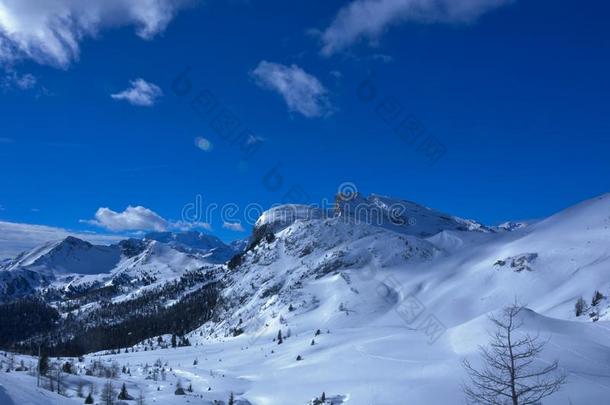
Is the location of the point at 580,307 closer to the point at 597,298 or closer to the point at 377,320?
the point at 597,298

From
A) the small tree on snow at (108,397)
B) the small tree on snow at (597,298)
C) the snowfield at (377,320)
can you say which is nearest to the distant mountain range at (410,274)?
the snowfield at (377,320)

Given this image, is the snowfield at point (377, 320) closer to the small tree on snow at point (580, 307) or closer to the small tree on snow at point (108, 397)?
the small tree on snow at point (580, 307)

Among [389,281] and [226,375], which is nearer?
[226,375]

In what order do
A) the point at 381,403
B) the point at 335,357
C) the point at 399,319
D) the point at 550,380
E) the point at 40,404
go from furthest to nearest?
the point at 399,319
the point at 335,357
the point at 381,403
the point at 550,380
the point at 40,404

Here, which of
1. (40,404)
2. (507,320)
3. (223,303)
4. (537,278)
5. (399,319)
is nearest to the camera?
(40,404)

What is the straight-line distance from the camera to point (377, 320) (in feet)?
384

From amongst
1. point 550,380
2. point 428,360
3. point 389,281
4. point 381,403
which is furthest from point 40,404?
point 389,281

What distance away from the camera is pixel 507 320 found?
1516 inches

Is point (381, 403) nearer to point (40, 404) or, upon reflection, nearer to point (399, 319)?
point (40, 404)

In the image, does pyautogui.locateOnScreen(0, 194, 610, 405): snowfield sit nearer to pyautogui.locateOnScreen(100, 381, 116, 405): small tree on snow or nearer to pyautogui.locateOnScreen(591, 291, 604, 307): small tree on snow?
pyautogui.locateOnScreen(591, 291, 604, 307): small tree on snow

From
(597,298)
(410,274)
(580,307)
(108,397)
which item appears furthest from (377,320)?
(108,397)

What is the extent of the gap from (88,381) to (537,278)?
91.2 meters

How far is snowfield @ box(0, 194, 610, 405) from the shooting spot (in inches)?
A: 1372

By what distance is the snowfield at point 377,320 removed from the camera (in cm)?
3484
